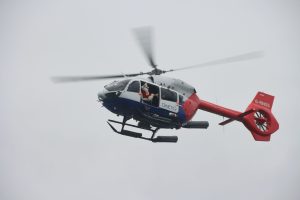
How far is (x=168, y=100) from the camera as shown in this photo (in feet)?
76.8

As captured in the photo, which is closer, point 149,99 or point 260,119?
point 149,99

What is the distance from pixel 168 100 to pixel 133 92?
6.28 feet

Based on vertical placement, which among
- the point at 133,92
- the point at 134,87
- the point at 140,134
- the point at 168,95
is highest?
the point at 134,87

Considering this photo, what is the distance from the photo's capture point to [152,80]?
2342 cm

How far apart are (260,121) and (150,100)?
349 inches

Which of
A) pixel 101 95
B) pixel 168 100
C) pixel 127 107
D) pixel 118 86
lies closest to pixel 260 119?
pixel 168 100

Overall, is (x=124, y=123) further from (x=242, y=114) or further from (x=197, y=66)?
(x=242, y=114)

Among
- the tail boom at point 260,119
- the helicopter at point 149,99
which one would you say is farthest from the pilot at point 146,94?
the tail boom at point 260,119

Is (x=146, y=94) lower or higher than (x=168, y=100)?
higher

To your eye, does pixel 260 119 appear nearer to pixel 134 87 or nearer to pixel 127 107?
pixel 134 87

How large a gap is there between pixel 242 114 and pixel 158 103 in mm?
6345

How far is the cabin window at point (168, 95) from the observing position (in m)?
23.2

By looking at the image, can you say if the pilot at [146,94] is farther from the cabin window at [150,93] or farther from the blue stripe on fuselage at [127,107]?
the blue stripe on fuselage at [127,107]

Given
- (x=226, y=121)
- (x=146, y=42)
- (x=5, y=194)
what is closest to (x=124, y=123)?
(x=146, y=42)
